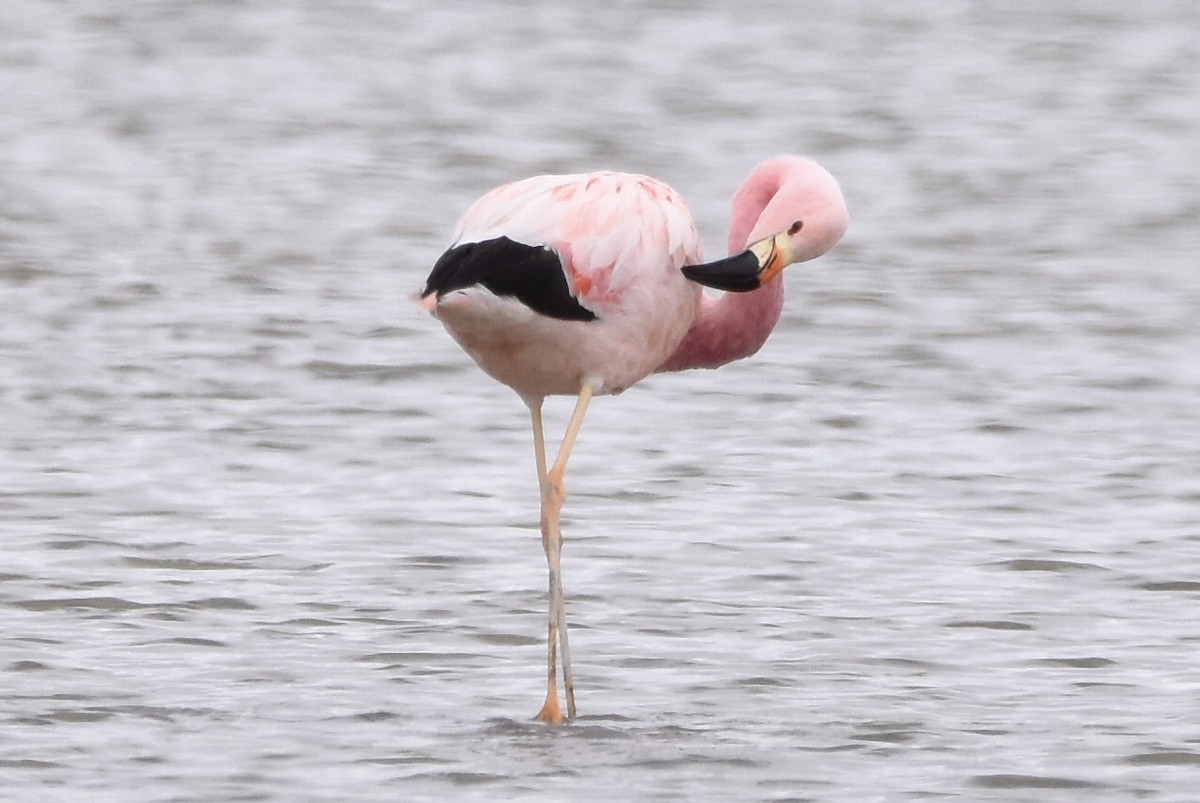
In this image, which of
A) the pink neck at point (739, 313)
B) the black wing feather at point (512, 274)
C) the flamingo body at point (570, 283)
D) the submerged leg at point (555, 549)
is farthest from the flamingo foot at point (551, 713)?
the pink neck at point (739, 313)

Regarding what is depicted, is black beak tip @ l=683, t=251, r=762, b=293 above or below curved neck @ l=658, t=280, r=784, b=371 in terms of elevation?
above

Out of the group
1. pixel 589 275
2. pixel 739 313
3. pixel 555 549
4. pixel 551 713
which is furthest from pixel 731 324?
pixel 551 713

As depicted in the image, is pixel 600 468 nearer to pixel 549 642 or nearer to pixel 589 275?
pixel 549 642

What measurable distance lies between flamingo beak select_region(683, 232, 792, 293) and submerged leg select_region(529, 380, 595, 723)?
426 millimetres

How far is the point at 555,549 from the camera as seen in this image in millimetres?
6926

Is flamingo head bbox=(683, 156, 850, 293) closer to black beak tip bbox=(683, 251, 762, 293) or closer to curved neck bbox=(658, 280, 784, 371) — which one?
black beak tip bbox=(683, 251, 762, 293)

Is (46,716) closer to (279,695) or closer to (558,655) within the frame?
(279,695)

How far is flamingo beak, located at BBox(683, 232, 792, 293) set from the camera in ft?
21.6

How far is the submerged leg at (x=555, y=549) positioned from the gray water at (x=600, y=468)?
0.10 meters

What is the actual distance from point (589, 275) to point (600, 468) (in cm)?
288

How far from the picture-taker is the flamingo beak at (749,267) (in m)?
6.59

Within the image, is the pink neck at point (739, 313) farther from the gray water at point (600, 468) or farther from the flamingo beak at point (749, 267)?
the gray water at point (600, 468)

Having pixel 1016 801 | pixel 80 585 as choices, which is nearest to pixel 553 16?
pixel 80 585

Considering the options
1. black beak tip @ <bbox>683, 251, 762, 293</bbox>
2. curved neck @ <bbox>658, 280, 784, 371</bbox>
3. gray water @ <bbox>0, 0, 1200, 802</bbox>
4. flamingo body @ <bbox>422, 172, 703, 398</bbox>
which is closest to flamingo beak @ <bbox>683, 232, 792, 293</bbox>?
black beak tip @ <bbox>683, 251, 762, 293</bbox>
